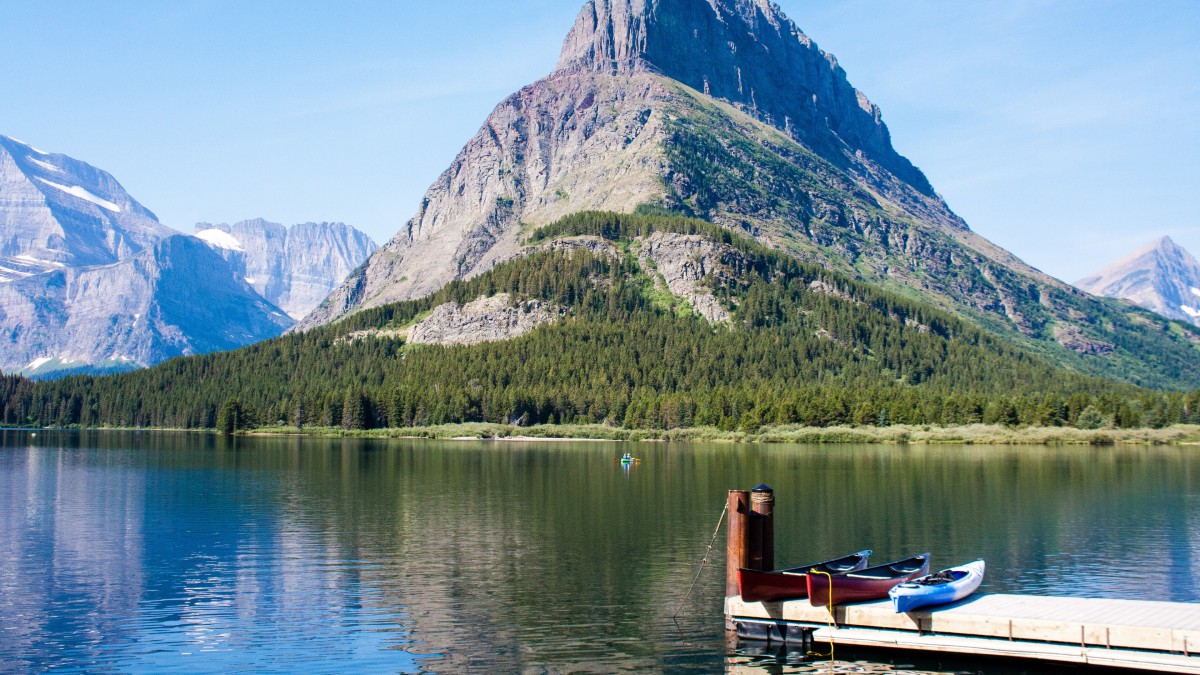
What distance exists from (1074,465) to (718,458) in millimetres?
51083

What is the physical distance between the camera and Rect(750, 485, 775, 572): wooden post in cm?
4147

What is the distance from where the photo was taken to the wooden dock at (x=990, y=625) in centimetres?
3369

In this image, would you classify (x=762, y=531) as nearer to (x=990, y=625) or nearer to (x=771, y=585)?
(x=771, y=585)

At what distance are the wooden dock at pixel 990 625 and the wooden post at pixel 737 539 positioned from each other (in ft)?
0.14

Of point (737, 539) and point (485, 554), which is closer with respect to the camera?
point (737, 539)

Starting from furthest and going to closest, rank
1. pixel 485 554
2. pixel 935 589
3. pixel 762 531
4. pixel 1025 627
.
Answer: pixel 485 554 < pixel 762 531 < pixel 935 589 < pixel 1025 627

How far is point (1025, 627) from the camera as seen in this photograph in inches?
1390

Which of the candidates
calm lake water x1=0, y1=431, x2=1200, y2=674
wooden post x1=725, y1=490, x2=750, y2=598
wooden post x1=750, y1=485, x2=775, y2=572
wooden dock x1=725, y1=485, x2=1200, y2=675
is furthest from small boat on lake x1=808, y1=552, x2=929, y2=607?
wooden post x1=725, y1=490, x2=750, y2=598

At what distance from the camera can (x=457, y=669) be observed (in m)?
35.2

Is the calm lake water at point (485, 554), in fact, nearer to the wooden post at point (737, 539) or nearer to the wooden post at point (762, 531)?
the wooden post at point (737, 539)

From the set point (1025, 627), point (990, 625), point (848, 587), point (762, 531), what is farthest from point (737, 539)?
point (1025, 627)

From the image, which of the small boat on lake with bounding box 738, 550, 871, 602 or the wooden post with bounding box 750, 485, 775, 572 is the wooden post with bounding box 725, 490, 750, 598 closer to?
the wooden post with bounding box 750, 485, 775, 572

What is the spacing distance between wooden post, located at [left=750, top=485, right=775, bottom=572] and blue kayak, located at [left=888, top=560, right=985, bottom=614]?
5561mm

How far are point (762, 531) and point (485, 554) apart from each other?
23437 mm
